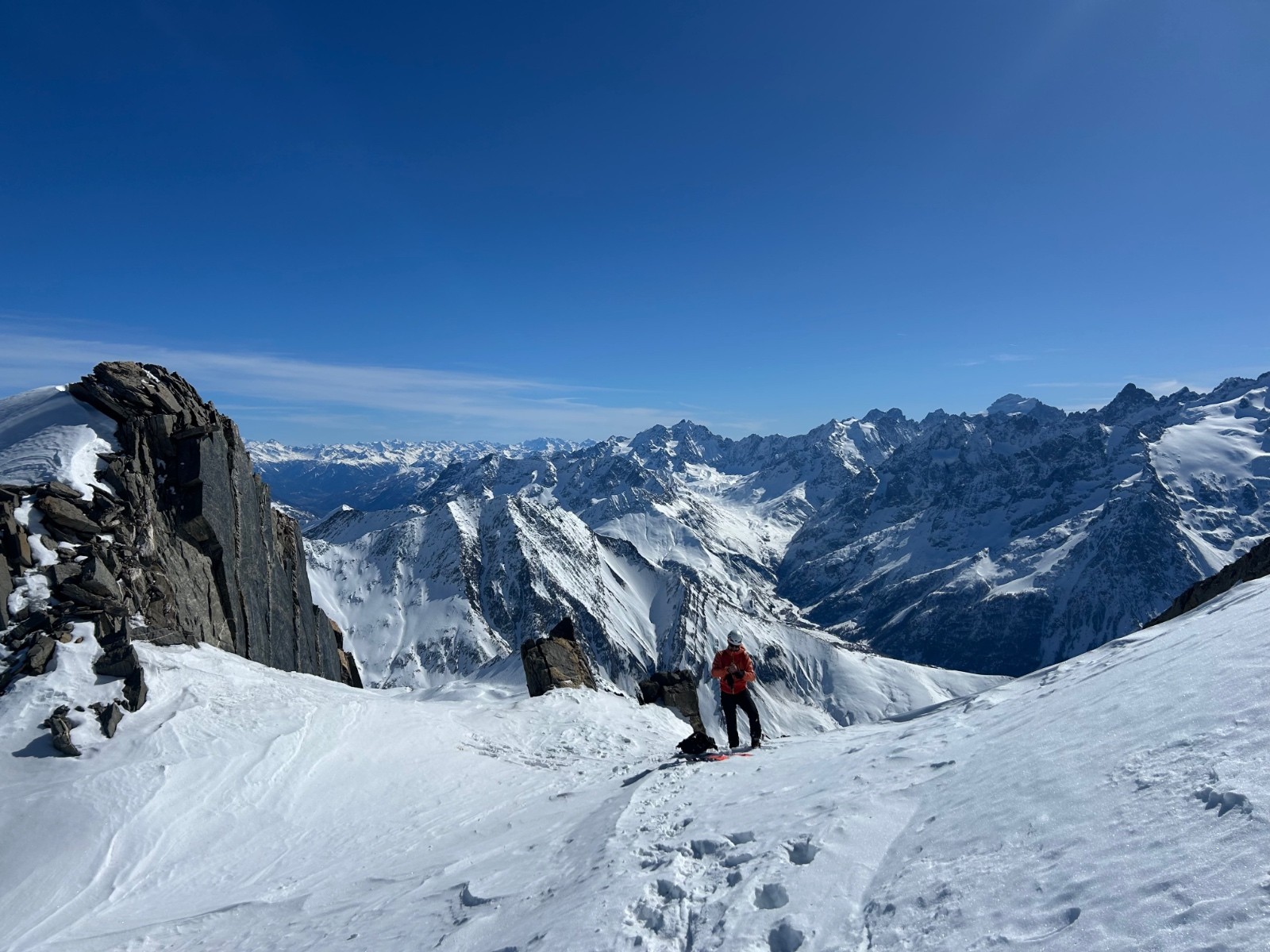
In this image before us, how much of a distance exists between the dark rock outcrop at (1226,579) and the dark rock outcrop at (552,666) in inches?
983

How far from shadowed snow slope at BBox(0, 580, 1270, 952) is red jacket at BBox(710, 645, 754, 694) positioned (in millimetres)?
1692

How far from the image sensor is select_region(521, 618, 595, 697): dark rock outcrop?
32.8 meters

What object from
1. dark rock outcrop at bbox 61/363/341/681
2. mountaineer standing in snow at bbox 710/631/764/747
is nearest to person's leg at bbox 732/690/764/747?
mountaineer standing in snow at bbox 710/631/764/747

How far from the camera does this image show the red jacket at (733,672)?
1652 centimetres

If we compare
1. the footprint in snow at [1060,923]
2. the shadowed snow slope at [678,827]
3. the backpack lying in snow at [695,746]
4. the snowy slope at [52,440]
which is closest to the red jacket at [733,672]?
the backpack lying in snow at [695,746]

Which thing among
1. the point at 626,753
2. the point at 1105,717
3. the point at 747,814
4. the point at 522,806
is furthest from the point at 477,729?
the point at 1105,717

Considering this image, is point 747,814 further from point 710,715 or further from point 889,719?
point 710,715

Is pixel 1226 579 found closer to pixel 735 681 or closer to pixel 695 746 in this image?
pixel 735 681

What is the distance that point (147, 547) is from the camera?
83.0 feet

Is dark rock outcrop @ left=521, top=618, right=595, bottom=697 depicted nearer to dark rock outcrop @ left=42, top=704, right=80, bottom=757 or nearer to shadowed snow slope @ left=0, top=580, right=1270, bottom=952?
shadowed snow slope @ left=0, top=580, right=1270, bottom=952

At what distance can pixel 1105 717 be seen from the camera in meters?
8.90

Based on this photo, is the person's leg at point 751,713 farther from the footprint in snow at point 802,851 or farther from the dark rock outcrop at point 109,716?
the dark rock outcrop at point 109,716

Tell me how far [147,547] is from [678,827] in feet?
82.2

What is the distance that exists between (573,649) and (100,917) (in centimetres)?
3012
